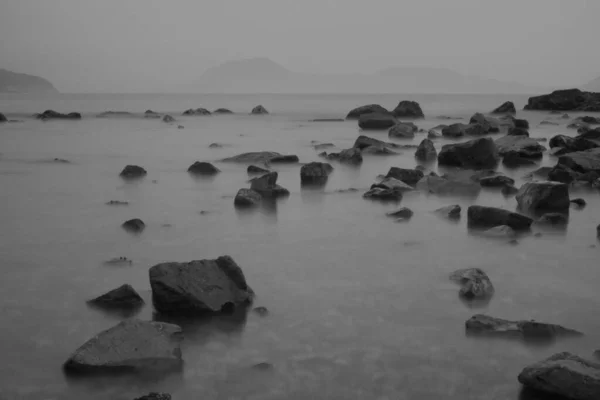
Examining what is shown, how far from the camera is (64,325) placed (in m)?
3.55

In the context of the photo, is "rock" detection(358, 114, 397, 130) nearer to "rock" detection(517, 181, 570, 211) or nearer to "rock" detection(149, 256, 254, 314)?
"rock" detection(517, 181, 570, 211)

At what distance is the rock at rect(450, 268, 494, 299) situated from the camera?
4055 mm

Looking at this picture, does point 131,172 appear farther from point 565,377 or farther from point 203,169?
point 565,377

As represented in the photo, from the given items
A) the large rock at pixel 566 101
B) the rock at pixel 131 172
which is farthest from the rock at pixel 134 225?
the large rock at pixel 566 101

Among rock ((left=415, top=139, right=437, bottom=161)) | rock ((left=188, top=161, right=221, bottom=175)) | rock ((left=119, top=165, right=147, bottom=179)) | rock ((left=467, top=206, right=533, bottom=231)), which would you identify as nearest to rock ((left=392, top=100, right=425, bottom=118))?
rock ((left=415, top=139, right=437, bottom=161))

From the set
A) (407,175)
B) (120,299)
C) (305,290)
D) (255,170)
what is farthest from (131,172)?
(305,290)

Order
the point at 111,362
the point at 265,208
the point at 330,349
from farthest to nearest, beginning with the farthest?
the point at 265,208, the point at 330,349, the point at 111,362

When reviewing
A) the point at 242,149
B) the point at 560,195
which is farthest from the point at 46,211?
the point at 242,149

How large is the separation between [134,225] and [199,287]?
248cm

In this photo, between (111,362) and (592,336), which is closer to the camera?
(111,362)

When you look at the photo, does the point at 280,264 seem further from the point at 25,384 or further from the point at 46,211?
the point at 46,211

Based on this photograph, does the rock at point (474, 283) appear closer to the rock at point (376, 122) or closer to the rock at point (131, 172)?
the rock at point (131, 172)

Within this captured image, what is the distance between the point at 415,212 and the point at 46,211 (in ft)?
15.0

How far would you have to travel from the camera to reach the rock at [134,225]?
6000 millimetres
